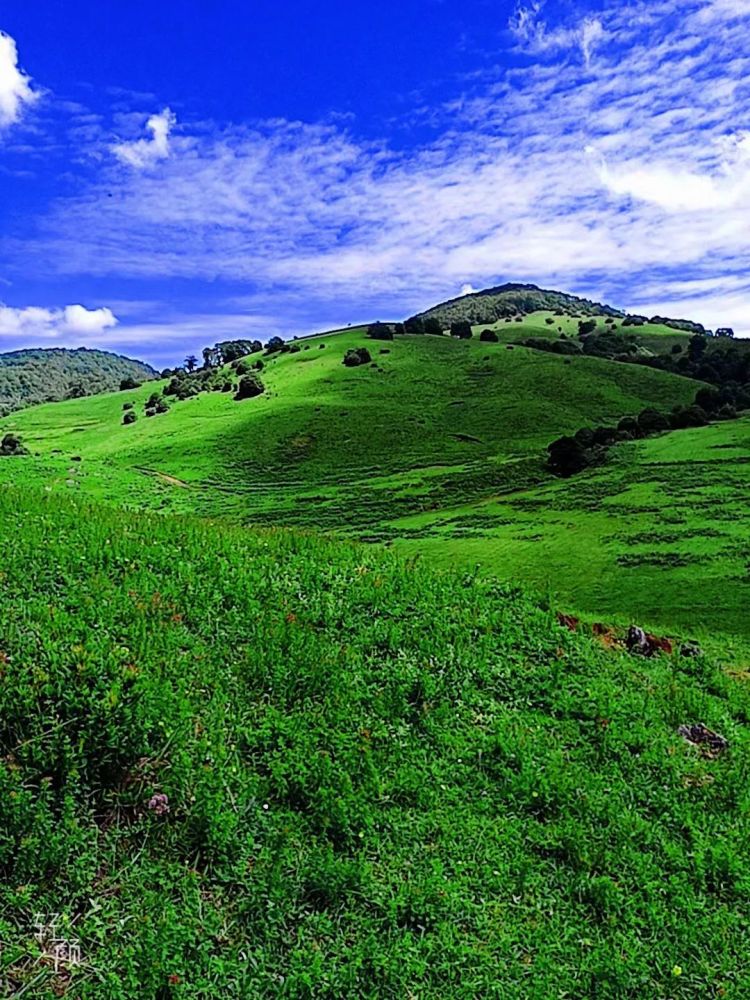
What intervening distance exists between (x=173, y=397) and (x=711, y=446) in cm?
8527

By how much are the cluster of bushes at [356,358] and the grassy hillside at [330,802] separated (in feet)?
292

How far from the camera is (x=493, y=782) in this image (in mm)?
7758

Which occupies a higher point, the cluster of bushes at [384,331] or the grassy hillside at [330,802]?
the cluster of bushes at [384,331]

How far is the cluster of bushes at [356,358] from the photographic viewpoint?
319ft

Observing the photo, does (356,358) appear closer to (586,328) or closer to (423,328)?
(423,328)

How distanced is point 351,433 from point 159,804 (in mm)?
66702

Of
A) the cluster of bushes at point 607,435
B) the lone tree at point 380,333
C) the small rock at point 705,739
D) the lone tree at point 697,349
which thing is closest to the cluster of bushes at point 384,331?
the lone tree at point 380,333

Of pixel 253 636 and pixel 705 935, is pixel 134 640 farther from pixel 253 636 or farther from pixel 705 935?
pixel 705 935

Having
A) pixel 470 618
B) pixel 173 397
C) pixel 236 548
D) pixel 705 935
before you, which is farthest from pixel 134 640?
pixel 173 397

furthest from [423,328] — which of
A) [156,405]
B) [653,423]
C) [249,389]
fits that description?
[653,423]

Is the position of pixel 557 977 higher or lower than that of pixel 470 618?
lower

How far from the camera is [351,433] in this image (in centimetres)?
7250

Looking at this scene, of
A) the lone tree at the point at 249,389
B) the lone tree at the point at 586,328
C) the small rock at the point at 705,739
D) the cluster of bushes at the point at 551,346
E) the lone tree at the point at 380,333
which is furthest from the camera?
the lone tree at the point at 586,328

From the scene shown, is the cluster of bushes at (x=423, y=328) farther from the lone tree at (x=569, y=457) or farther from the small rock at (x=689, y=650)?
the small rock at (x=689, y=650)
